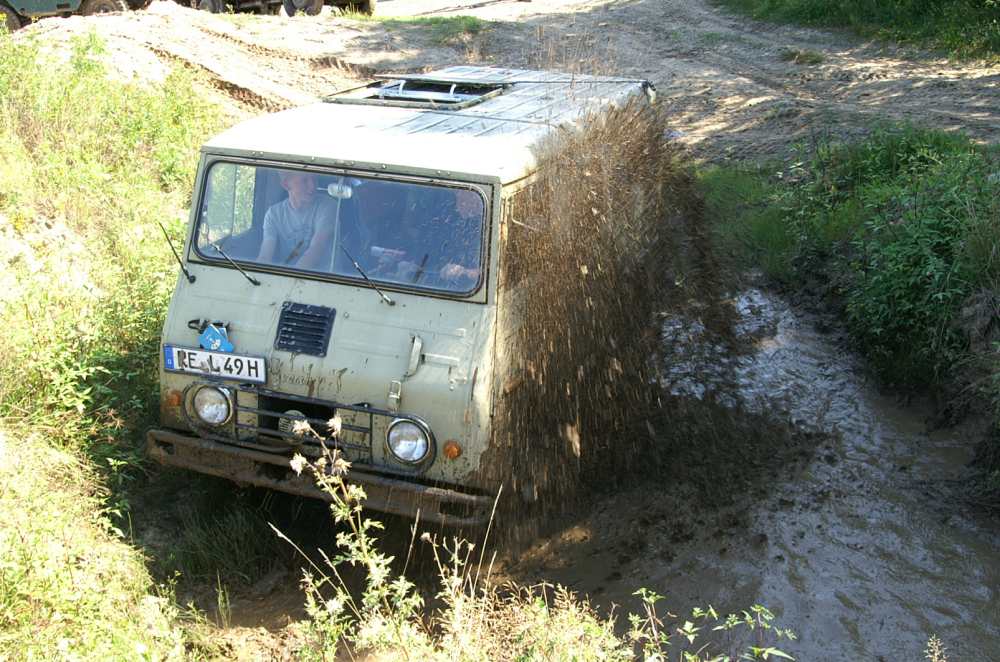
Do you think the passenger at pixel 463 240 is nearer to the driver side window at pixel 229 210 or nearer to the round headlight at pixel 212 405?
the driver side window at pixel 229 210

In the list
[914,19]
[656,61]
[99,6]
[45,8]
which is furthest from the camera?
[99,6]

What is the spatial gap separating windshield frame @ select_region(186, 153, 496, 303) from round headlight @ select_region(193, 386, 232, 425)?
605 mm

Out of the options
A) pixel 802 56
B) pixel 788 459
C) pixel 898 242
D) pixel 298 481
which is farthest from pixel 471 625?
pixel 802 56

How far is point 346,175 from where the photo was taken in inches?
179

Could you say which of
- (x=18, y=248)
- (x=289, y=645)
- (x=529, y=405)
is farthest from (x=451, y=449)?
(x=18, y=248)

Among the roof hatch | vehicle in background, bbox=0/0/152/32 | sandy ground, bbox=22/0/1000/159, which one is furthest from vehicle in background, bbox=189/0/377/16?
the roof hatch

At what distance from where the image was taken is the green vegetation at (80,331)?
156 inches

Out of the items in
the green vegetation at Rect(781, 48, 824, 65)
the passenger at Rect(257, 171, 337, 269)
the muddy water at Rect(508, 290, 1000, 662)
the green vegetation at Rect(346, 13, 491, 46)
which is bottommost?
the muddy water at Rect(508, 290, 1000, 662)

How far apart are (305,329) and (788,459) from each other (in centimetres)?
298

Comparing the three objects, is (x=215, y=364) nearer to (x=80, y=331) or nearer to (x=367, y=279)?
(x=367, y=279)

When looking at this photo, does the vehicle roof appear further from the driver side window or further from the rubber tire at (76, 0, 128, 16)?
the rubber tire at (76, 0, 128, 16)

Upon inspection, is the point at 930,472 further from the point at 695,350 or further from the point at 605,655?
the point at 605,655

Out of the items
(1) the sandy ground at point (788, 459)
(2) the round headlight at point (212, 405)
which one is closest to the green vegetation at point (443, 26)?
(1) the sandy ground at point (788, 459)

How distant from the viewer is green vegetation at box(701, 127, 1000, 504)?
19.1ft
